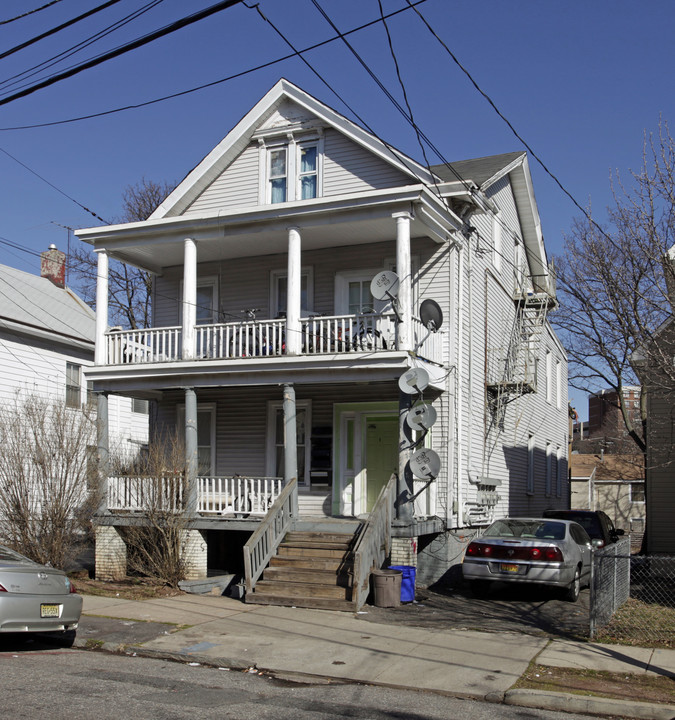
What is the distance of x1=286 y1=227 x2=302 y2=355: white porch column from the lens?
16.2 metres

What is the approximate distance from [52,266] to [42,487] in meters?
16.6

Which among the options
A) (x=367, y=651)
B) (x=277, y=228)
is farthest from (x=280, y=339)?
(x=367, y=651)

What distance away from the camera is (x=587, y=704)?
7695mm

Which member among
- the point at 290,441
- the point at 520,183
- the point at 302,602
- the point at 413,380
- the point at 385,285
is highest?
the point at 520,183

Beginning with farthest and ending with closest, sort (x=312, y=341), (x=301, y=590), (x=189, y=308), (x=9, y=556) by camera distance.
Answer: (x=189, y=308), (x=312, y=341), (x=301, y=590), (x=9, y=556)

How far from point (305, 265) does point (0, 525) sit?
8.46m

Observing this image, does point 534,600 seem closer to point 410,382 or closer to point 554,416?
point 410,382

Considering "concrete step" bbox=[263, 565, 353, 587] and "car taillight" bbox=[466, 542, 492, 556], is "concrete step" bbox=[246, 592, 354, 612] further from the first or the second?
"car taillight" bbox=[466, 542, 492, 556]

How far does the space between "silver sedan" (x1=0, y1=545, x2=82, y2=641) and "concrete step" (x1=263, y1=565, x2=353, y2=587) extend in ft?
15.0

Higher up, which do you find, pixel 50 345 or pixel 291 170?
pixel 291 170

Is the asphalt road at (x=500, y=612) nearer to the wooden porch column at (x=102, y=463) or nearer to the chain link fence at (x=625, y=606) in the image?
the chain link fence at (x=625, y=606)

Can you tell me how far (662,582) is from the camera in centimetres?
1633

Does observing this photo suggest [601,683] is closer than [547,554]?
Yes

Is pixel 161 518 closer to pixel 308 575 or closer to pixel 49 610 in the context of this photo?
pixel 308 575
